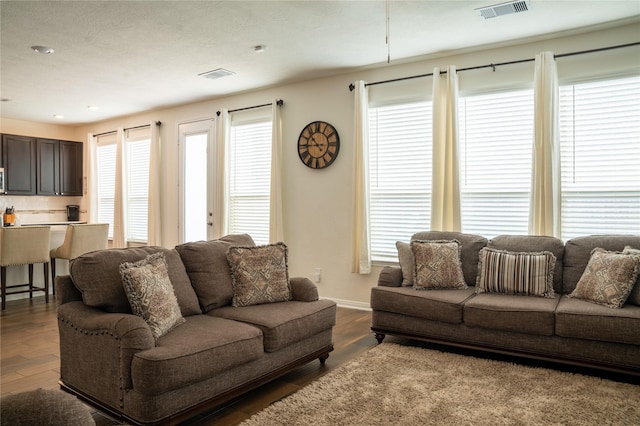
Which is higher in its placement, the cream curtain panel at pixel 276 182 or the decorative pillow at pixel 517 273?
the cream curtain panel at pixel 276 182

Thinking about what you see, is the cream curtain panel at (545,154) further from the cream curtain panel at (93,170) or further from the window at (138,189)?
the cream curtain panel at (93,170)

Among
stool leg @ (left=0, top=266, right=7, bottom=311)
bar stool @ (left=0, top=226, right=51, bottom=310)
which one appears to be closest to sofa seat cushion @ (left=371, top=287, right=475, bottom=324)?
bar stool @ (left=0, top=226, right=51, bottom=310)

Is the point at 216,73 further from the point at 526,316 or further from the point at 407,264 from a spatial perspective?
the point at 526,316

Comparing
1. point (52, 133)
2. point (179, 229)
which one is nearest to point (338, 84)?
point (179, 229)

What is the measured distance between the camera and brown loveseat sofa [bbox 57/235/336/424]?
221cm

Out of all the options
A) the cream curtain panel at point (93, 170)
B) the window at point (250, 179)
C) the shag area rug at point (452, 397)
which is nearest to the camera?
the shag area rug at point (452, 397)

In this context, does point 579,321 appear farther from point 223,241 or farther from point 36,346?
point 36,346

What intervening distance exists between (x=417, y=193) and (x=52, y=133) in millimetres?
7145

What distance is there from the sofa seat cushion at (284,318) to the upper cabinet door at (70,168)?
6.70m

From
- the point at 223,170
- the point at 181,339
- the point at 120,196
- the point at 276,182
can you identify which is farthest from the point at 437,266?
the point at 120,196

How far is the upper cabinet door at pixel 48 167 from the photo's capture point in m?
8.02

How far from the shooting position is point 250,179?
6.18 meters

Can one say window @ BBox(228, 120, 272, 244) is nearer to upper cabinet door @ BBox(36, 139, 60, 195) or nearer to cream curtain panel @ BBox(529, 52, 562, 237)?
cream curtain panel @ BBox(529, 52, 562, 237)

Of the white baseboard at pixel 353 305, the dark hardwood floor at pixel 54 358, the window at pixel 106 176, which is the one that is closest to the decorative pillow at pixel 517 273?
the dark hardwood floor at pixel 54 358
